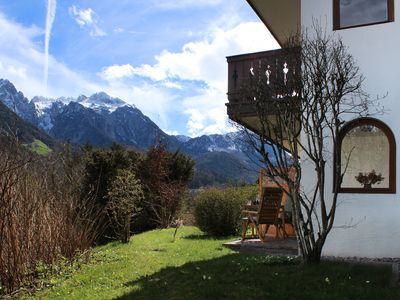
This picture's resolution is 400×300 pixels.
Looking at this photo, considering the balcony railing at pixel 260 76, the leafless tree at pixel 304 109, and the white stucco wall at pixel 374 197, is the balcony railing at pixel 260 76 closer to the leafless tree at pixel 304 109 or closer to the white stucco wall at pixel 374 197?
the leafless tree at pixel 304 109

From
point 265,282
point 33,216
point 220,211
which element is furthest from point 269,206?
point 33,216

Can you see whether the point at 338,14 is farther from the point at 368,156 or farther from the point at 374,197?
the point at 374,197

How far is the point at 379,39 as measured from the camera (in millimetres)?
8164

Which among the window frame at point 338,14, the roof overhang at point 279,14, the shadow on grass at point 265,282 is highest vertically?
the roof overhang at point 279,14

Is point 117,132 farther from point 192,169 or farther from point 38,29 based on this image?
point 38,29

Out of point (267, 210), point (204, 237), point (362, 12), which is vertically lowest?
point (204, 237)

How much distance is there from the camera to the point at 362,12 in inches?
331

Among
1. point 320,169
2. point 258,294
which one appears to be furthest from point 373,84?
point 258,294

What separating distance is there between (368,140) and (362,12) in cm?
225

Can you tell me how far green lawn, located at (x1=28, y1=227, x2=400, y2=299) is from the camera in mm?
5758

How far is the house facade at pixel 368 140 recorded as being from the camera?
7996mm

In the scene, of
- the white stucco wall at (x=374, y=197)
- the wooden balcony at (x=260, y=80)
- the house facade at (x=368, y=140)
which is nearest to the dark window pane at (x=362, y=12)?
the house facade at (x=368, y=140)

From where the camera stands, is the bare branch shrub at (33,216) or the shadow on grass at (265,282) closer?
the shadow on grass at (265,282)

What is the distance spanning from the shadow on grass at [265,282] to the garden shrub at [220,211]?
15.8 ft
